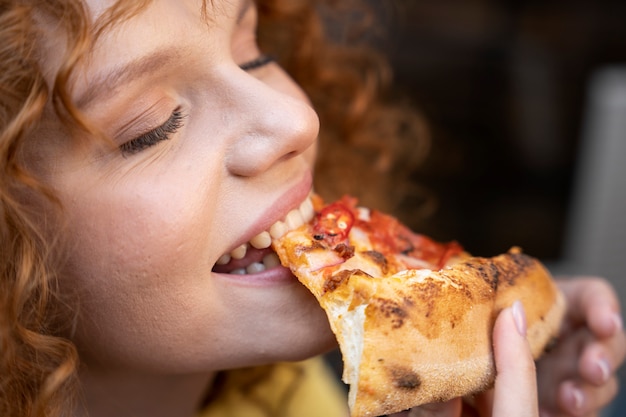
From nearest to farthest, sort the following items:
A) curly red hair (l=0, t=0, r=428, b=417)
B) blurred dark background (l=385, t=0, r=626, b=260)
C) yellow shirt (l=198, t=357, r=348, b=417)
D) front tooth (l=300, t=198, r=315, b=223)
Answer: curly red hair (l=0, t=0, r=428, b=417)
front tooth (l=300, t=198, r=315, b=223)
yellow shirt (l=198, t=357, r=348, b=417)
blurred dark background (l=385, t=0, r=626, b=260)

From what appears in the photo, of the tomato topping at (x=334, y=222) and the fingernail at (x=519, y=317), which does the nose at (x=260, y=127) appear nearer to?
the tomato topping at (x=334, y=222)

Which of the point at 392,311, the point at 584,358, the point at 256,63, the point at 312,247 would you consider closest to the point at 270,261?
the point at 312,247

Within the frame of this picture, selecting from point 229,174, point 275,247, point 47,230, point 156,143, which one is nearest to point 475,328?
point 275,247

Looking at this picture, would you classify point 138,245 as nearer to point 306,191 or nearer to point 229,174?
point 229,174

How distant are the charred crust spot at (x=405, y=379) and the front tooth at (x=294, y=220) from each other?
0.41 metres

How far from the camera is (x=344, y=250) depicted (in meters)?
1.60

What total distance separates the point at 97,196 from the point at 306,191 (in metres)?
0.45

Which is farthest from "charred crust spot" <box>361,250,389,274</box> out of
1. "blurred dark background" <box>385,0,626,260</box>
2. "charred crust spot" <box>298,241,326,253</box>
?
"blurred dark background" <box>385,0,626,260</box>

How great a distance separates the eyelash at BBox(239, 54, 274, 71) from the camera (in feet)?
5.83

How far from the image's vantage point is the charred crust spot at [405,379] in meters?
1.39

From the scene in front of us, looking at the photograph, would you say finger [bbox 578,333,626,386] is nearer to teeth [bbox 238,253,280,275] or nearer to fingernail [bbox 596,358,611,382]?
fingernail [bbox 596,358,611,382]

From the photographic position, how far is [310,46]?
2697 millimetres

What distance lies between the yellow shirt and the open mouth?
917 mm

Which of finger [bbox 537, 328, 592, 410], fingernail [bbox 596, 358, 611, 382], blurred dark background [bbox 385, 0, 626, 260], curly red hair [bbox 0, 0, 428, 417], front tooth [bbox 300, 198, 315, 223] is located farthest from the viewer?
blurred dark background [bbox 385, 0, 626, 260]
